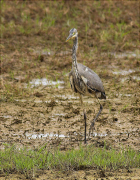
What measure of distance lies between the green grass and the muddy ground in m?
0.12

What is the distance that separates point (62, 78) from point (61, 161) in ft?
16.0

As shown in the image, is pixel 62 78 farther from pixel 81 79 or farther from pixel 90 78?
pixel 81 79

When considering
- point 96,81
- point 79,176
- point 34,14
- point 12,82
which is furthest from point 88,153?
point 34,14

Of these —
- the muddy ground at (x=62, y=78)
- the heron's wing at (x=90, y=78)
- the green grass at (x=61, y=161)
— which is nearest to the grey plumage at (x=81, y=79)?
the heron's wing at (x=90, y=78)

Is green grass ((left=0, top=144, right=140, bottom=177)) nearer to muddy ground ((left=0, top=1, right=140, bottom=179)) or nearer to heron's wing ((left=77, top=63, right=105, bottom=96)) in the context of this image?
muddy ground ((left=0, top=1, right=140, bottom=179))

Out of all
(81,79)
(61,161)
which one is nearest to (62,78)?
(81,79)

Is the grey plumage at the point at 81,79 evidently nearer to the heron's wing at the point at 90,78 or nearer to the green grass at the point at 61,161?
the heron's wing at the point at 90,78

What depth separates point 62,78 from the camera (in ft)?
32.4

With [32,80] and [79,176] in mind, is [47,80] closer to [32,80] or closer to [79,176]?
[32,80]

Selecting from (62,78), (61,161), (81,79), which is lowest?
(61,161)

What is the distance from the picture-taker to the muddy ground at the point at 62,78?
261 inches

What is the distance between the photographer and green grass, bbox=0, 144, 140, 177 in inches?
197

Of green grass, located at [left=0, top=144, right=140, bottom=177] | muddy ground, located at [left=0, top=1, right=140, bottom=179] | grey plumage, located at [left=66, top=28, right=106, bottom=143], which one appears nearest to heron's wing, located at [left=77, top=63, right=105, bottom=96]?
grey plumage, located at [left=66, top=28, right=106, bottom=143]

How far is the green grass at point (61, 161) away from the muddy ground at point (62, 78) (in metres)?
0.12
